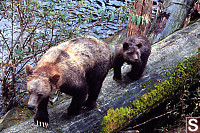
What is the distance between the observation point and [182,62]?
16.1ft

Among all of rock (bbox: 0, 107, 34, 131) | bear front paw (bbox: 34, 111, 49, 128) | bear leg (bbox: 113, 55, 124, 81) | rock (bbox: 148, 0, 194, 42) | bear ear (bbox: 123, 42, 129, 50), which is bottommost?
rock (bbox: 0, 107, 34, 131)

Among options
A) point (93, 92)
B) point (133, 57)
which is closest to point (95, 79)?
point (93, 92)

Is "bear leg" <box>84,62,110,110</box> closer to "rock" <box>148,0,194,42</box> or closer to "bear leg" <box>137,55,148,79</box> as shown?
"bear leg" <box>137,55,148,79</box>

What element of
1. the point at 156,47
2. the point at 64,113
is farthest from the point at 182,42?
the point at 64,113

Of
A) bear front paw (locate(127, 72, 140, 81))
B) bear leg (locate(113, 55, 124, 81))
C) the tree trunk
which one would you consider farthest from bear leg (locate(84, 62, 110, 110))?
the tree trunk

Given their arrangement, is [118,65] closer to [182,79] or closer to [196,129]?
[182,79]

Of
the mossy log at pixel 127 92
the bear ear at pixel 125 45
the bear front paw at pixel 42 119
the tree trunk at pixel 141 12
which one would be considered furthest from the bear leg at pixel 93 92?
the tree trunk at pixel 141 12

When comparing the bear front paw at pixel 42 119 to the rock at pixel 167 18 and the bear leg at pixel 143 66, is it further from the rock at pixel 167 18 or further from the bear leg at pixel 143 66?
the rock at pixel 167 18

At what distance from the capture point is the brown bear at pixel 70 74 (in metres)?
3.18

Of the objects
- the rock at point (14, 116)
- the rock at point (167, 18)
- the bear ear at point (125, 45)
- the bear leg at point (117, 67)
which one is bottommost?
the rock at point (14, 116)

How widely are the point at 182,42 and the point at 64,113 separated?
3.66 metres

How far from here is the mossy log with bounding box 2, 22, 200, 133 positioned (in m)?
3.66

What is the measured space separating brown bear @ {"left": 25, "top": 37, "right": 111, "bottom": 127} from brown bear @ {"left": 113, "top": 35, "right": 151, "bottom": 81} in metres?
0.62

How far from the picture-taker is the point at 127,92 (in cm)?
429
